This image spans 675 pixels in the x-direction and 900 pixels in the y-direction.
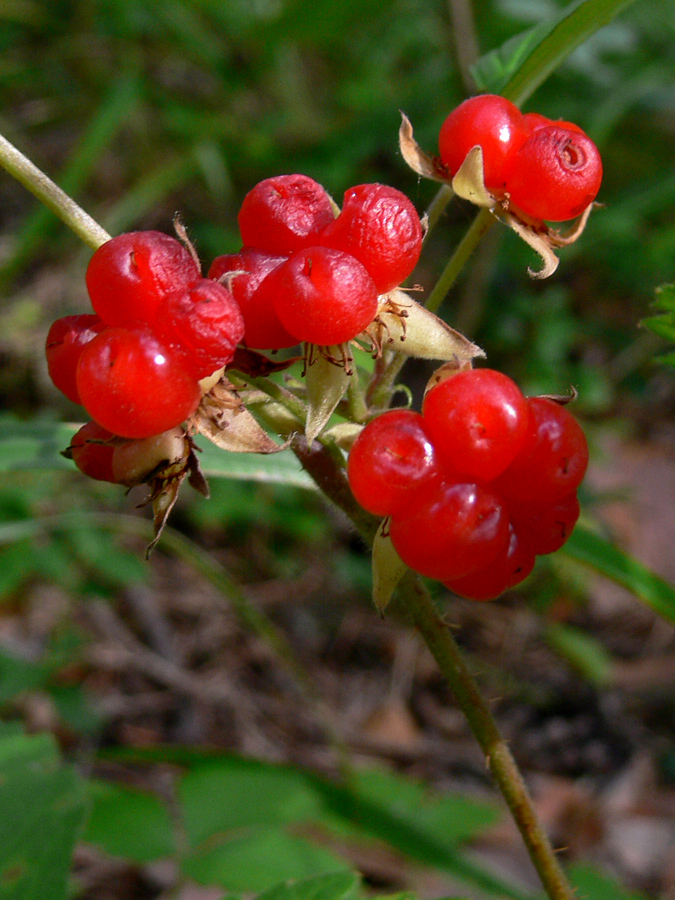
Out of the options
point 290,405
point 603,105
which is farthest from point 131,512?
point 603,105

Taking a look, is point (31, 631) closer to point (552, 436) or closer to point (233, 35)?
point (552, 436)

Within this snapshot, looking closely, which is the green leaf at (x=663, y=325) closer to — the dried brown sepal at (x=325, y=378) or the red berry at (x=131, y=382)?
the dried brown sepal at (x=325, y=378)

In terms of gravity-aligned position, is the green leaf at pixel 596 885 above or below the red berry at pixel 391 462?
below

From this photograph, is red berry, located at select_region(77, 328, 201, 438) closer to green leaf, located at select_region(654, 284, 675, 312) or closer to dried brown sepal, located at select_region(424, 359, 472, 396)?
dried brown sepal, located at select_region(424, 359, 472, 396)

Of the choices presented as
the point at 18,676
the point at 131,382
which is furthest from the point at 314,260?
the point at 18,676

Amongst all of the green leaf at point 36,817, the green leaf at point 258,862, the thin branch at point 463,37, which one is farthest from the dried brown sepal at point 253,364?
the thin branch at point 463,37

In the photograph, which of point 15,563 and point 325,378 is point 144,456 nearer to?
point 325,378
